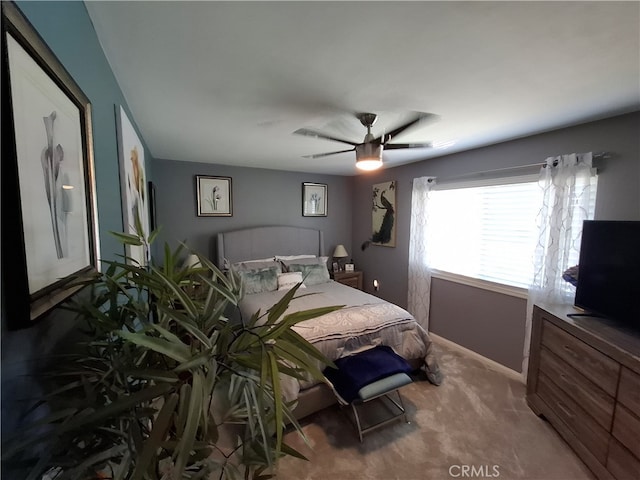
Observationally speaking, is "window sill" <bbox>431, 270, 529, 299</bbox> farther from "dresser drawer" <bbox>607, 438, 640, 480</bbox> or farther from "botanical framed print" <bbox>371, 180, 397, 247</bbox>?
"dresser drawer" <bbox>607, 438, 640, 480</bbox>

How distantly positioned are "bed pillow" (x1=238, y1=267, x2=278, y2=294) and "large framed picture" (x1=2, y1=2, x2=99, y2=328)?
246 centimetres

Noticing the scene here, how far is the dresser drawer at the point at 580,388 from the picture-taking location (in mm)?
1520

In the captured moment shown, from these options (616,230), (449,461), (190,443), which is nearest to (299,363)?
(190,443)

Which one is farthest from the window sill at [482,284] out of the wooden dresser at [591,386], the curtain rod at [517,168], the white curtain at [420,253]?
the curtain rod at [517,168]

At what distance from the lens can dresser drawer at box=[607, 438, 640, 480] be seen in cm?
136

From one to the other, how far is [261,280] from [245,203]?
1285 mm

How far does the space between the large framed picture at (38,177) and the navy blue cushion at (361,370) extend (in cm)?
173

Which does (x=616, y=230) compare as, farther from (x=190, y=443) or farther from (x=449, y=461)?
(x=190, y=443)

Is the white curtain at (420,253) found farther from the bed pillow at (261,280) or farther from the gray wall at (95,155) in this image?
the gray wall at (95,155)

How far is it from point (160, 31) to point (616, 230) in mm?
2792

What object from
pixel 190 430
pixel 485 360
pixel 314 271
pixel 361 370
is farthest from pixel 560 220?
pixel 190 430

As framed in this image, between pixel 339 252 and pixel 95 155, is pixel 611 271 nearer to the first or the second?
pixel 95 155

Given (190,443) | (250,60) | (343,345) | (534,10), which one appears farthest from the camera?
(343,345)

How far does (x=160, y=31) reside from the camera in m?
1.05
